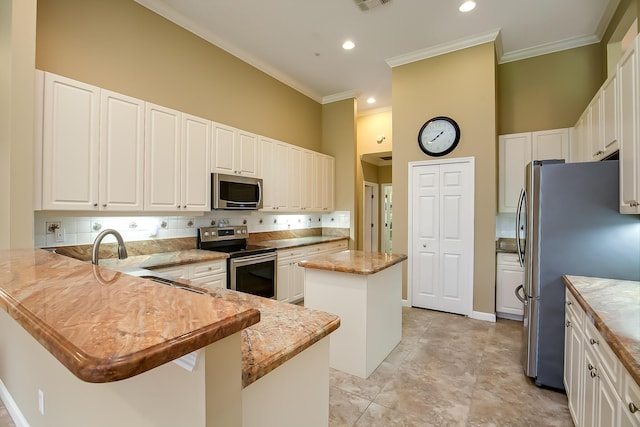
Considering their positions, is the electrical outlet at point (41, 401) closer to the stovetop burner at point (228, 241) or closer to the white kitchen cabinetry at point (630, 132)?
the stovetop burner at point (228, 241)

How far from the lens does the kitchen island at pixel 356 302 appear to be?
245cm

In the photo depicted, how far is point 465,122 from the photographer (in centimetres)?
390

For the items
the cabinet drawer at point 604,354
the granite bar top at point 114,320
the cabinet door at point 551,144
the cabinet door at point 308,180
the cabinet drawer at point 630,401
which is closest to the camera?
the granite bar top at point 114,320

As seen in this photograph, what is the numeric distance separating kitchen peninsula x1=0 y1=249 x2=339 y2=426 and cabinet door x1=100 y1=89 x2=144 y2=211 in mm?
1462

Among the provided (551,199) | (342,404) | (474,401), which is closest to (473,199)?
(551,199)

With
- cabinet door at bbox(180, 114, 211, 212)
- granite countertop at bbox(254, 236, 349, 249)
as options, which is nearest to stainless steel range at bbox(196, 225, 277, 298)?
granite countertop at bbox(254, 236, 349, 249)

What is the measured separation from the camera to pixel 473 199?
3840 millimetres

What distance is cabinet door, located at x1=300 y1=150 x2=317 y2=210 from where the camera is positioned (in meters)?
4.99

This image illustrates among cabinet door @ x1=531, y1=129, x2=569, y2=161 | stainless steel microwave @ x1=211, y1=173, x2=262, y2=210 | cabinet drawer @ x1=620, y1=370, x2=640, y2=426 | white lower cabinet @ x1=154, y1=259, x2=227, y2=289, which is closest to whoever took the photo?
cabinet drawer @ x1=620, y1=370, x2=640, y2=426

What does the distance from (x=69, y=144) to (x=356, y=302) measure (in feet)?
8.74

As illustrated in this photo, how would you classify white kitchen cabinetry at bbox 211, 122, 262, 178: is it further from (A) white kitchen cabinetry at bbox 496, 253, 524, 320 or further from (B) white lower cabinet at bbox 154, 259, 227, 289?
(A) white kitchen cabinetry at bbox 496, 253, 524, 320

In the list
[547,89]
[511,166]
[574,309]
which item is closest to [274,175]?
[511,166]

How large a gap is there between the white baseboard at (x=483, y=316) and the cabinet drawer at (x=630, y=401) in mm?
2862

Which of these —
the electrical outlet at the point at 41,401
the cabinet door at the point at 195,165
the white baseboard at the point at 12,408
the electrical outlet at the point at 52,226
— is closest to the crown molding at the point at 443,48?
the cabinet door at the point at 195,165
